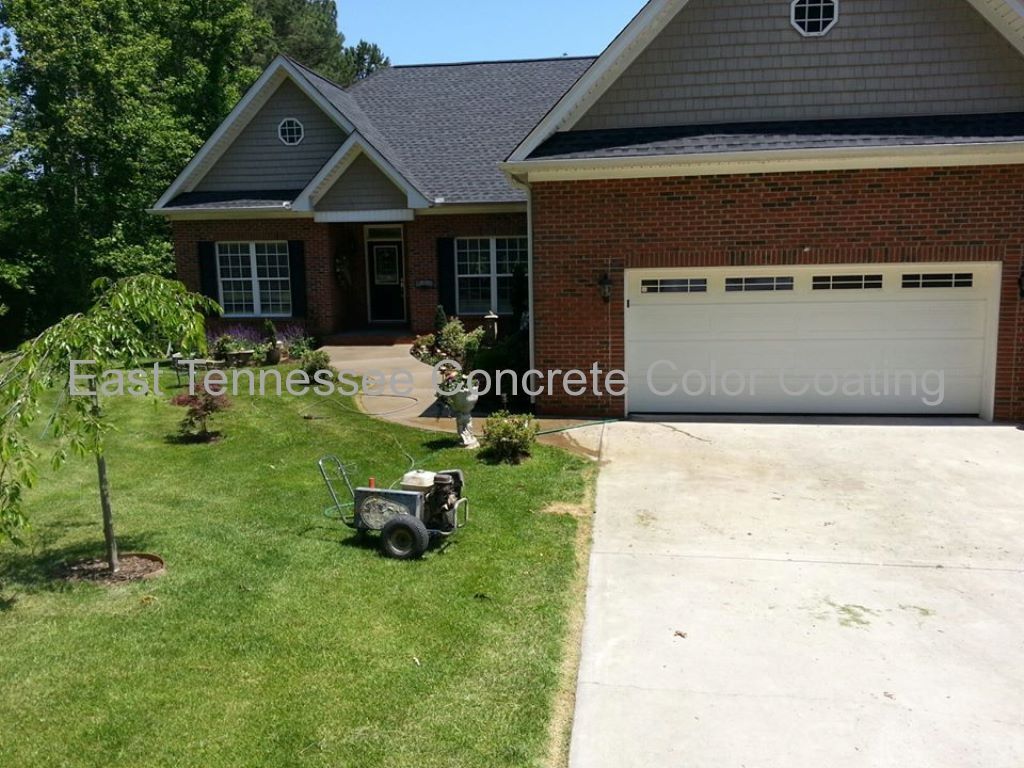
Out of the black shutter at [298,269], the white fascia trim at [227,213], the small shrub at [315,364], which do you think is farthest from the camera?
the black shutter at [298,269]

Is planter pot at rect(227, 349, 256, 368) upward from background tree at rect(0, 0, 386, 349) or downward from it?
downward

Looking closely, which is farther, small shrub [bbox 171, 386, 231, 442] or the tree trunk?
small shrub [bbox 171, 386, 231, 442]

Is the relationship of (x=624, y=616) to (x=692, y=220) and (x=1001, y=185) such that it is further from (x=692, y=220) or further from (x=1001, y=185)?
(x=1001, y=185)

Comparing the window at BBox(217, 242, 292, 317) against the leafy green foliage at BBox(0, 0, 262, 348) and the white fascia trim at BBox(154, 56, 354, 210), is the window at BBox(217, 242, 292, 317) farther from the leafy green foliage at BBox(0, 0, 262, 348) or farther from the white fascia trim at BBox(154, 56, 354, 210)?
the leafy green foliage at BBox(0, 0, 262, 348)

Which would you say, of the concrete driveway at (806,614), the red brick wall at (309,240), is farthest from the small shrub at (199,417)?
the red brick wall at (309,240)

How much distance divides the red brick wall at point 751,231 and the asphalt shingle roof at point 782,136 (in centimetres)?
44

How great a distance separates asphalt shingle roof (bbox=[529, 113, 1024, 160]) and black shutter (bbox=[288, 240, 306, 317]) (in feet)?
29.2

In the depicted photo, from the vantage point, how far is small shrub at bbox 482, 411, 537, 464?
9031mm

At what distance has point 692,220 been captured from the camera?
10.9 metres

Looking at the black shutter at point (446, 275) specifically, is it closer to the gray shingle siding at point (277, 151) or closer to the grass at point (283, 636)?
the gray shingle siding at point (277, 151)

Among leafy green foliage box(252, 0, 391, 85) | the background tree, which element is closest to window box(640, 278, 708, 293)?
the background tree

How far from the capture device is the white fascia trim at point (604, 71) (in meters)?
10.8

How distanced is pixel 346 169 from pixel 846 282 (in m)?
11.3

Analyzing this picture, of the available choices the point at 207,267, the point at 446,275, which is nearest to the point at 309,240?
the point at 207,267
